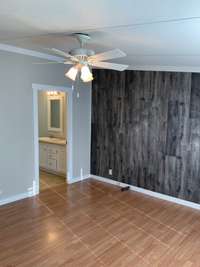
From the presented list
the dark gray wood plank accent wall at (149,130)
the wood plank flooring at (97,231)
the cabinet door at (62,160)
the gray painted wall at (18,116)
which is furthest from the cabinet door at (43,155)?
the gray painted wall at (18,116)

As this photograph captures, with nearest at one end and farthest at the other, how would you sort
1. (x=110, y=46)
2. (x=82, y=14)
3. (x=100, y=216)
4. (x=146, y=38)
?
(x=82, y=14)
(x=146, y=38)
(x=110, y=46)
(x=100, y=216)

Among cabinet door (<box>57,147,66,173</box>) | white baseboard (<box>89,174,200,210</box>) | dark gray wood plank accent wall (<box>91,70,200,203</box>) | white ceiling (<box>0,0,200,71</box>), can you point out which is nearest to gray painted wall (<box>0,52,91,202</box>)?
white ceiling (<box>0,0,200,71</box>)

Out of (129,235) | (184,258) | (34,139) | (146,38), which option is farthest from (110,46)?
(184,258)

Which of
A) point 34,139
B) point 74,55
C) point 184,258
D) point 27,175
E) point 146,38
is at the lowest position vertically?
point 184,258

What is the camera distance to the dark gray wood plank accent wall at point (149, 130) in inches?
169

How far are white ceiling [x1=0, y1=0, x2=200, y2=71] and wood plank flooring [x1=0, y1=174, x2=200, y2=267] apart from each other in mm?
2606

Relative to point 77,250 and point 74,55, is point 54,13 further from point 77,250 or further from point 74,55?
point 77,250

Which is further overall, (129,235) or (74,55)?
(129,235)

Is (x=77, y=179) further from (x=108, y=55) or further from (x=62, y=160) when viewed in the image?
(x=108, y=55)

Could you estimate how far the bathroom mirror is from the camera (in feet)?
20.4

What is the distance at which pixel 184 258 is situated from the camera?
9.52ft

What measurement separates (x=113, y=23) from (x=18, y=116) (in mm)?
2744

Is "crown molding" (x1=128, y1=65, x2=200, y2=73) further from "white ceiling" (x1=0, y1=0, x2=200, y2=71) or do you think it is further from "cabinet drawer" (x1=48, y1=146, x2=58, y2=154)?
"cabinet drawer" (x1=48, y1=146, x2=58, y2=154)

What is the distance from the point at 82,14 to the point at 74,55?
0.67 meters
